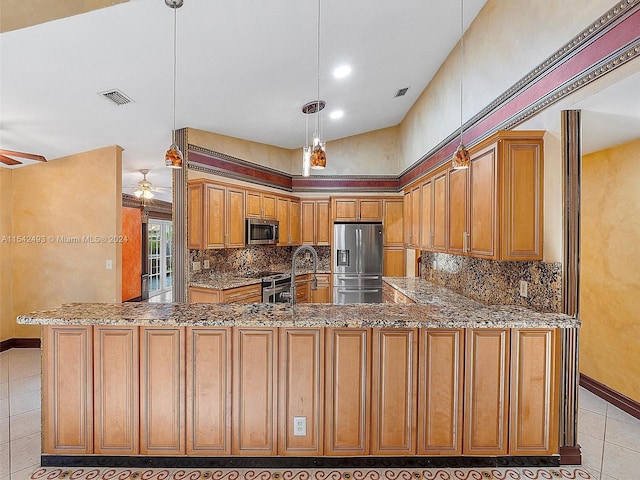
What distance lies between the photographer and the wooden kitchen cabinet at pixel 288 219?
540 cm

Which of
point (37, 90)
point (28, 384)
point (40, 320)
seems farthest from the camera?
point (28, 384)

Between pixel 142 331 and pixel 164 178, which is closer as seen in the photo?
pixel 142 331

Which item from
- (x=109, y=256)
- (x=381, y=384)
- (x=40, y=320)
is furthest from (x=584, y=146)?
(x=109, y=256)

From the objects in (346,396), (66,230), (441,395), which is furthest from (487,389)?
(66,230)

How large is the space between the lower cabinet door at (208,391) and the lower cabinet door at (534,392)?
1842 mm

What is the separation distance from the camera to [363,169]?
6.01 meters

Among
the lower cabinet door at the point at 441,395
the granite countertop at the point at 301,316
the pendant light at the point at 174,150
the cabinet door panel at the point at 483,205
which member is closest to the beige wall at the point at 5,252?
the granite countertop at the point at 301,316

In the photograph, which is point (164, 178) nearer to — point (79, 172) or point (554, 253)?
point (79, 172)

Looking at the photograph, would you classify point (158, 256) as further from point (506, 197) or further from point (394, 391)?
point (506, 197)

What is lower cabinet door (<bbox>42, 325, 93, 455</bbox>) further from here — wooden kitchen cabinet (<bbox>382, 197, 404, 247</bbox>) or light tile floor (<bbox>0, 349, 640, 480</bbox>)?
wooden kitchen cabinet (<bbox>382, 197, 404, 247</bbox>)

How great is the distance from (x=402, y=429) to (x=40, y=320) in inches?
94.0

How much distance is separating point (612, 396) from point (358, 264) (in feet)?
11.4

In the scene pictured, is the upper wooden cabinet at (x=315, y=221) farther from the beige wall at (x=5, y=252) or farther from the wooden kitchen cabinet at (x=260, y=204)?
the beige wall at (x=5, y=252)

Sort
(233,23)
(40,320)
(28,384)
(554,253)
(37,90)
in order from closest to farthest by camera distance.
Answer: (40,320), (554,253), (233,23), (37,90), (28,384)
